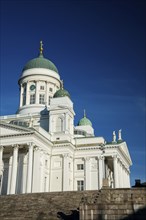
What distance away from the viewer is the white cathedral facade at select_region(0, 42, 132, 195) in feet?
145

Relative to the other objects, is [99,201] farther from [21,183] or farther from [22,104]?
[22,104]

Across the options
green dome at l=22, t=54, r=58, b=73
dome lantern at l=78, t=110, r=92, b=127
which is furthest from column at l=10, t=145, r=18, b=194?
dome lantern at l=78, t=110, r=92, b=127

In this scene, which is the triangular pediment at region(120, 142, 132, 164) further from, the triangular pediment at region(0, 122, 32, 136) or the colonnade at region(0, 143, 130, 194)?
the triangular pediment at region(0, 122, 32, 136)

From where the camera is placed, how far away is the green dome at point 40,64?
203 feet

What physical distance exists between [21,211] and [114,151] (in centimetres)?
2709

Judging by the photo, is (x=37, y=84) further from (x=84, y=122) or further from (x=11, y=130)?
(x=11, y=130)

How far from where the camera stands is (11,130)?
149 ft

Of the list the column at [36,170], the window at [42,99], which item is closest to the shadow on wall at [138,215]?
the column at [36,170]

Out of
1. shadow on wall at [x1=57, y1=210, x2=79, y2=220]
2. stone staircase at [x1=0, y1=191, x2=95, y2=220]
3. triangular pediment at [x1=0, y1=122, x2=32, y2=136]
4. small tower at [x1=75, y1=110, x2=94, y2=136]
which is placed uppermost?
small tower at [x1=75, y1=110, x2=94, y2=136]

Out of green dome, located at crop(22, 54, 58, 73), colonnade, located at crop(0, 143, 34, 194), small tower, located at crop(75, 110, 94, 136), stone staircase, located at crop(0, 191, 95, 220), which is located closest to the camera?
stone staircase, located at crop(0, 191, 95, 220)

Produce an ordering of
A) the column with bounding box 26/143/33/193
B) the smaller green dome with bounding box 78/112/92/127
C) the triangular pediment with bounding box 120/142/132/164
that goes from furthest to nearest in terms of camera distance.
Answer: the smaller green dome with bounding box 78/112/92/127, the triangular pediment with bounding box 120/142/132/164, the column with bounding box 26/143/33/193

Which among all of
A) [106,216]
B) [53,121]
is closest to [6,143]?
[53,121]

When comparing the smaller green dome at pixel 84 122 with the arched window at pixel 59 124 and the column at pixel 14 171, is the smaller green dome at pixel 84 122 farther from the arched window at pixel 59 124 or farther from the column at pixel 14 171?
the column at pixel 14 171

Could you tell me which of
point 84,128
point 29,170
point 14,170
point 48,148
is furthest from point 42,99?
point 29,170
